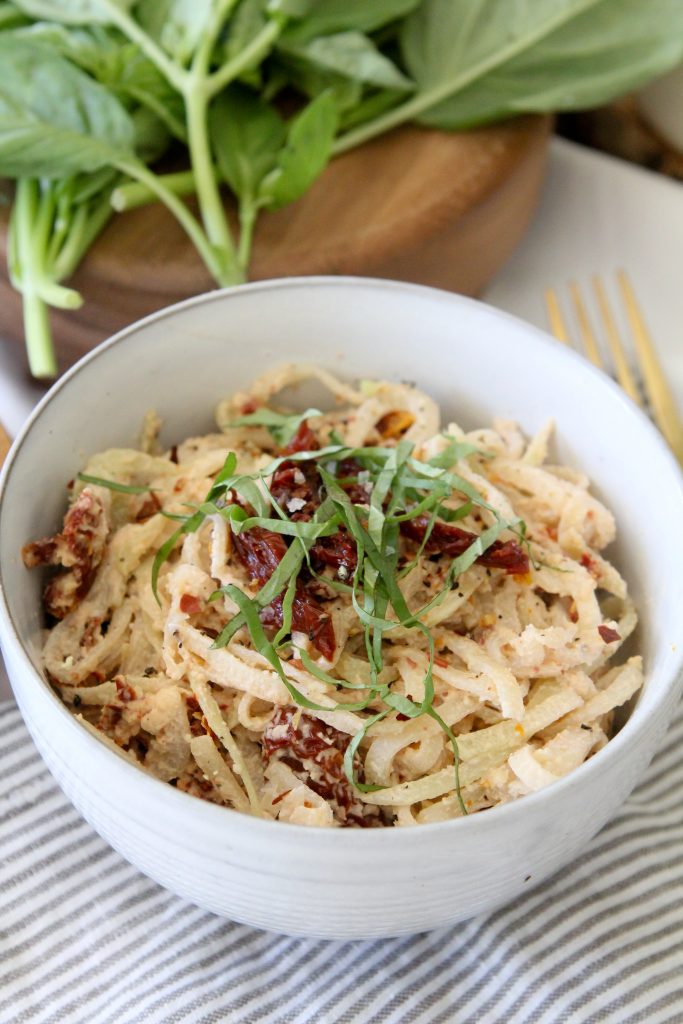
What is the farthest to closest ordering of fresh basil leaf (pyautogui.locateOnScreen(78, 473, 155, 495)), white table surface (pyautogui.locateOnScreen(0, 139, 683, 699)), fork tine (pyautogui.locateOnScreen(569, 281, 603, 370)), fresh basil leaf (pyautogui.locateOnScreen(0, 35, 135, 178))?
1. white table surface (pyautogui.locateOnScreen(0, 139, 683, 699))
2. fork tine (pyautogui.locateOnScreen(569, 281, 603, 370))
3. fresh basil leaf (pyautogui.locateOnScreen(0, 35, 135, 178))
4. fresh basil leaf (pyautogui.locateOnScreen(78, 473, 155, 495))

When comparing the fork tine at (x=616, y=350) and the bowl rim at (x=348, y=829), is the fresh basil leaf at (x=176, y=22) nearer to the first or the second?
the bowl rim at (x=348, y=829)

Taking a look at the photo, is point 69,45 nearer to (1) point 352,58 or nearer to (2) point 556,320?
(1) point 352,58

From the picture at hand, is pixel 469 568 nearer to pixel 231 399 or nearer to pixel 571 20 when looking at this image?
pixel 231 399

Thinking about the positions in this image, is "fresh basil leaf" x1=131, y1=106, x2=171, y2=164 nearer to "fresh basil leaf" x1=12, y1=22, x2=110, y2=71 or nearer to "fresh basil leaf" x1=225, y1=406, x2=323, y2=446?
"fresh basil leaf" x1=12, y1=22, x2=110, y2=71

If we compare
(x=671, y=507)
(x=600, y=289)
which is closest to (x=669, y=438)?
(x=600, y=289)

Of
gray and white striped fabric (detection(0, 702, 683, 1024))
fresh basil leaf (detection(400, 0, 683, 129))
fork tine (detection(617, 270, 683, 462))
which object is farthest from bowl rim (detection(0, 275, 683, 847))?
fresh basil leaf (detection(400, 0, 683, 129))
